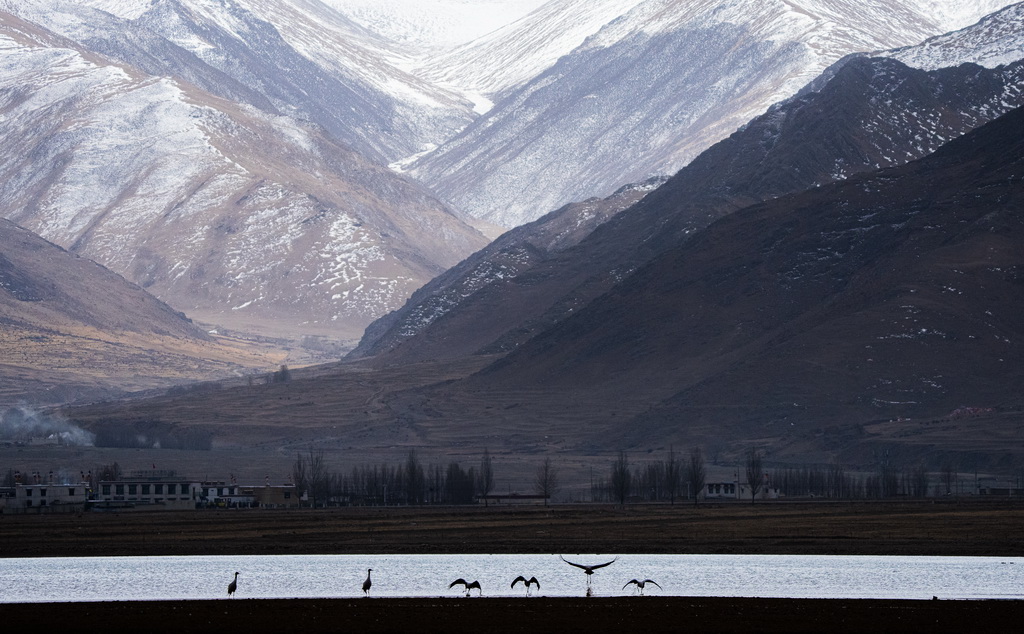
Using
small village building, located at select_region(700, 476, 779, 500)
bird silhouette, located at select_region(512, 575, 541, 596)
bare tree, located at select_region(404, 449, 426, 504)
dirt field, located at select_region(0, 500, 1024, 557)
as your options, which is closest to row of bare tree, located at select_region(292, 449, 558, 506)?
bare tree, located at select_region(404, 449, 426, 504)

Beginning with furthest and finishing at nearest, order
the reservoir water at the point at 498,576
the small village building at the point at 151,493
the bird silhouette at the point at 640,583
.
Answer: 1. the small village building at the point at 151,493
2. the reservoir water at the point at 498,576
3. the bird silhouette at the point at 640,583

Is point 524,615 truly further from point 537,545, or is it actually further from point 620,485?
point 620,485

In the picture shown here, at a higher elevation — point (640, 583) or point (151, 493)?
point (151, 493)

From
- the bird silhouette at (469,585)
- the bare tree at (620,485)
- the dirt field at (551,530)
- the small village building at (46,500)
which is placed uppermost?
the bare tree at (620,485)

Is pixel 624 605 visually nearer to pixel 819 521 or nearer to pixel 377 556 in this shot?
pixel 377 556

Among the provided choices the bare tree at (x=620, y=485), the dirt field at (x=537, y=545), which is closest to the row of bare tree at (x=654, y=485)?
the bare tree at (x=620, y=485)

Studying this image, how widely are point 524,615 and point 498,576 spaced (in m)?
19.8

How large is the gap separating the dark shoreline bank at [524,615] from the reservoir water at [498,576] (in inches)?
Answer: 151

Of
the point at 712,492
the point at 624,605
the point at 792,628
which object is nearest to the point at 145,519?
the point at 712,492

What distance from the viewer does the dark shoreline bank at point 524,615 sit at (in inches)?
2714

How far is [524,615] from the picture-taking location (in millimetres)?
73125

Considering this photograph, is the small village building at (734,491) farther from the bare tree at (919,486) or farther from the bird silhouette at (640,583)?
the bird silhouette at (640,583)

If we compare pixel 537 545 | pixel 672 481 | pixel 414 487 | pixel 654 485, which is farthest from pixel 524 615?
pixel 654 485

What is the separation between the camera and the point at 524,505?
169625 mm
